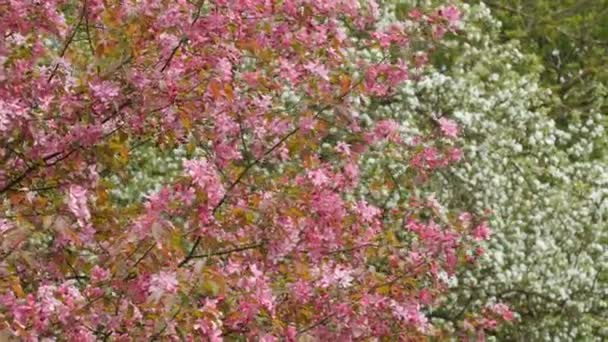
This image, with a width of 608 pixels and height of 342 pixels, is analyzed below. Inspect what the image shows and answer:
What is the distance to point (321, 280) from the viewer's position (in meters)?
4.35

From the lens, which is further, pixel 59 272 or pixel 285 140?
pixel 285 140

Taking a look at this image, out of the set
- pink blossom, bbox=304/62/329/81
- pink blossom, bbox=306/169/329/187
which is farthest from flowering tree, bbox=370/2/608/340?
pink blossom, bbox=306/169/329/187

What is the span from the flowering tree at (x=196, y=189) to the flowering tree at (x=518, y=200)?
11.7 feet

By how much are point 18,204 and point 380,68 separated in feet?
4.79

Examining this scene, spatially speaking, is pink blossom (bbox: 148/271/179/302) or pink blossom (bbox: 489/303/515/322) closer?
pink blossom (bbox: 148/271/179/302)

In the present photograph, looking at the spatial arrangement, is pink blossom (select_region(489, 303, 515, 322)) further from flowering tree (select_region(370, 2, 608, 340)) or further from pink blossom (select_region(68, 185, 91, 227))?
pink blossom (select_region(68, 185, 91, 227))

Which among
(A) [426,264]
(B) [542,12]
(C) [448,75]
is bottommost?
(B) [542,12]

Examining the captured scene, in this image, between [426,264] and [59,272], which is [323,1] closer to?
[426,264]

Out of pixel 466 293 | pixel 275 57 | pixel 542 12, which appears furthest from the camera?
pixel 542 12

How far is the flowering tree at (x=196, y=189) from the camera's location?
3.81 meters

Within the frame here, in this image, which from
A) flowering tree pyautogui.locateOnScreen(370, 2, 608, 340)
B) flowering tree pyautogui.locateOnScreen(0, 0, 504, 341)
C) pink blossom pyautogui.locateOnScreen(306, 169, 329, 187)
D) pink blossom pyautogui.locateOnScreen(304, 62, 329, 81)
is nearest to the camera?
flowering tree pyautogui.locateOnScreen(0, 0, 504, 341)

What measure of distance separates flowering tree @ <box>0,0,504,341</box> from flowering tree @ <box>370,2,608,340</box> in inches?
141

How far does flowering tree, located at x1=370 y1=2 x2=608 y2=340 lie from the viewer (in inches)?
355

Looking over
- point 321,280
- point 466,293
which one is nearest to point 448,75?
point 466,293
